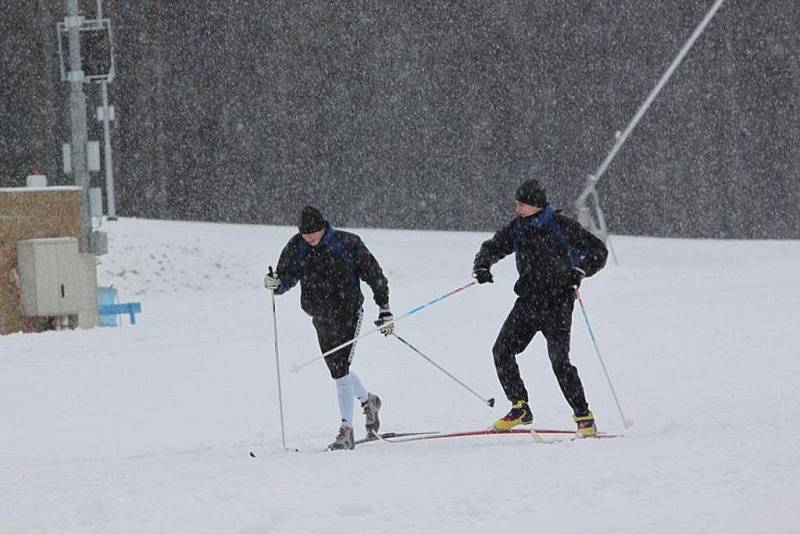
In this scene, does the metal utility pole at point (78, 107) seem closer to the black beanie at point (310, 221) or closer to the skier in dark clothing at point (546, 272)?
the black beanie at point (310, 221)

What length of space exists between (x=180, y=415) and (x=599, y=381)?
365 centimetres

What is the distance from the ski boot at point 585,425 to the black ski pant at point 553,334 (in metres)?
0.03

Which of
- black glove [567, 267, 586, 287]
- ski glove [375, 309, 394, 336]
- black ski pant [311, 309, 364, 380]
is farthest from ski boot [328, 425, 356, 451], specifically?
black glove [567, 267, 586, 287]

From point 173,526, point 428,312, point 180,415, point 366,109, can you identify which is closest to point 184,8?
point 366,109

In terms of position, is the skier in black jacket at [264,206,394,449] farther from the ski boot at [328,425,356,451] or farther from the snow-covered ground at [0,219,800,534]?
the snow-covered ground at [0,219,800,534]

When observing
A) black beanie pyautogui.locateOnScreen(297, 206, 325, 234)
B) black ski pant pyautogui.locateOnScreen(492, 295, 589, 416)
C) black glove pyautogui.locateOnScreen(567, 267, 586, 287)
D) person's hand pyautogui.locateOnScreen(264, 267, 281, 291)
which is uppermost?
black beanie pyautogui.locateOnScreen(297, 206, 325, 234)

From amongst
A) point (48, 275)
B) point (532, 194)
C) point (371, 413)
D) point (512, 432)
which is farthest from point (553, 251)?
point (48, 275)

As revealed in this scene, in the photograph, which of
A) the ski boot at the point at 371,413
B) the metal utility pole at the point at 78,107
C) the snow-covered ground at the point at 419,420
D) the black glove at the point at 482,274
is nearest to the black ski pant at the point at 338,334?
the ski boot at the point at 371,413

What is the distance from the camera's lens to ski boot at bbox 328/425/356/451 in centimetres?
792

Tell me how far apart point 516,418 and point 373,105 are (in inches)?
644

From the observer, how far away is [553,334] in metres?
7.79

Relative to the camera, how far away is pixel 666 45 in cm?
2314

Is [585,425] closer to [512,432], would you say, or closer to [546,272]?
[512,432]

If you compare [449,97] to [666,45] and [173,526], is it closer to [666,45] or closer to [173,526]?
[666,45]
